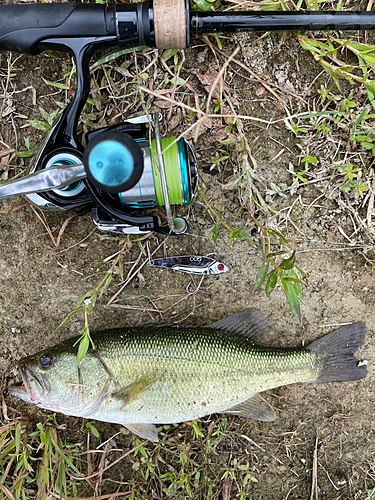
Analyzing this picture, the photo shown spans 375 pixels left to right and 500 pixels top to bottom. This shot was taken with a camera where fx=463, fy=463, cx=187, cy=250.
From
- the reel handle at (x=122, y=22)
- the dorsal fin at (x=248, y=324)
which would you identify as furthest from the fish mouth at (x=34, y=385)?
the reel handle at (x=122, y=22)

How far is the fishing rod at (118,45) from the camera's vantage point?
238cm

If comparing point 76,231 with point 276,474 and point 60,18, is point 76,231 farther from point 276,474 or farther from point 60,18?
point 276,474

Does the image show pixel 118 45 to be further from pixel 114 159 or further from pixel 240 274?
pixel 240 274

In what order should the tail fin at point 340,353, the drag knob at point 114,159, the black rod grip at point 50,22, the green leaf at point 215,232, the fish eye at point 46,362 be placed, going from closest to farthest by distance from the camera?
the drag knob at point 114,159, the black rod grip at point 50,22, the fish eye at point 46,362, the green leaf at point 215,232, the tail fin at point 340,353

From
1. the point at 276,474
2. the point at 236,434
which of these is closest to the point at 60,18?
the point at 236,434

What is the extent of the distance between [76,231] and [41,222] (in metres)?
0.23

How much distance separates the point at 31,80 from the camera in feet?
9.66

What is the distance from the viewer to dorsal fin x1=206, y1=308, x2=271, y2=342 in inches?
116

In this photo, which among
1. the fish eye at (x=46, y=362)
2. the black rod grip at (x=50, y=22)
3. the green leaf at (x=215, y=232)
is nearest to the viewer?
the black rod grip at (x=50, y=22)

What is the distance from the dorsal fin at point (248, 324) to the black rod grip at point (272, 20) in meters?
1.66

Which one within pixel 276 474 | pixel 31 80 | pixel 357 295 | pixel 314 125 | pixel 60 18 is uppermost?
pixel 60 18

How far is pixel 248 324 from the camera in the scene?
296cm

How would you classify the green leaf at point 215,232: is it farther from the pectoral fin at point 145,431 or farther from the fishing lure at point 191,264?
the pectoral fin at point 145,431

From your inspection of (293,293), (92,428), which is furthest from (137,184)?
(92,428)
